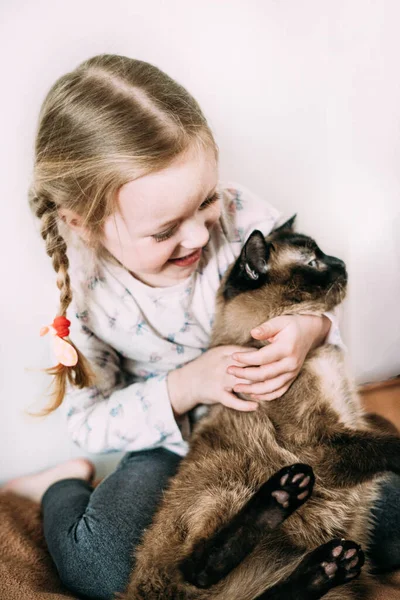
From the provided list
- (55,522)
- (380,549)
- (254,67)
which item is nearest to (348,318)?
(380,549)

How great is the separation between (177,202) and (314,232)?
1.49 feet

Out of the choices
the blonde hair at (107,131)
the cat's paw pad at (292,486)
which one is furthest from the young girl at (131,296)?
the cat's paw pad at (292,486)

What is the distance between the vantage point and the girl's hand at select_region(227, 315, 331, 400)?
96cm

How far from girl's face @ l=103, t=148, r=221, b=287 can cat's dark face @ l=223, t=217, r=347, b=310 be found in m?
0.12

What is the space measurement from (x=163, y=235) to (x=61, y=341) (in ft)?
0.92

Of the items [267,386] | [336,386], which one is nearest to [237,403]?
[267,386]

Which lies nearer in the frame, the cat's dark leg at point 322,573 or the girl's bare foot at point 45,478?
the cat's dark leg at point 322,573

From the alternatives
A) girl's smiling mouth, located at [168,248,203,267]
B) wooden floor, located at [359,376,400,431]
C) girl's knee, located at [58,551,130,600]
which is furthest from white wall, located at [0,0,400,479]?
girl's knee, located at [58,551,130,600]

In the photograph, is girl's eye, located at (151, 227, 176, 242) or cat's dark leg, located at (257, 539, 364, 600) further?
girl's eye, located at (151, 227, 176, 242)

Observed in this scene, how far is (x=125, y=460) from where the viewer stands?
48.1 inches

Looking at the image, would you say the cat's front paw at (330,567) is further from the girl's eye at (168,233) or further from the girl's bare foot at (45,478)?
the girl's bare foot at (45,478)

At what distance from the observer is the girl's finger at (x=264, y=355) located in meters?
0.98

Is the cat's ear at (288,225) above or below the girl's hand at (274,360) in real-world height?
above

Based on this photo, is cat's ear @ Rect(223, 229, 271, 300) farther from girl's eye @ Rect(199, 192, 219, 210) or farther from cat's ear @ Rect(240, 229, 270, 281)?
girl's eye @ Rect(199, 192, 219, 210)
